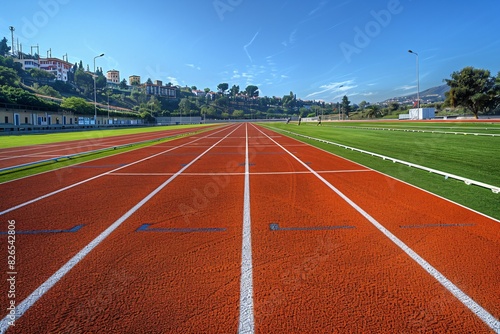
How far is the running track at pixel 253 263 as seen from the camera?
2516 millimetres

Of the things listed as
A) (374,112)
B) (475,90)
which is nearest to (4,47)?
(374,112)

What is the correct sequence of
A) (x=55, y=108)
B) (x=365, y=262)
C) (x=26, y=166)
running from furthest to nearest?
(x=55, y=108), (x=26, y=166), (x=365, y=262)

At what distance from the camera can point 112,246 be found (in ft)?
13.0

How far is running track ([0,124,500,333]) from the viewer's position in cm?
252

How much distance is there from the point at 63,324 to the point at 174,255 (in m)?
1.40

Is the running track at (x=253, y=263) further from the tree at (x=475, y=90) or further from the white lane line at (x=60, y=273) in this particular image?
the tree at (x=475, y=90)

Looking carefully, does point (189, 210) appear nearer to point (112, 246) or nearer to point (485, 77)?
point (112, 246)

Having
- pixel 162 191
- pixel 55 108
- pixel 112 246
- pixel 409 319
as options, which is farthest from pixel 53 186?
pixel 55 108

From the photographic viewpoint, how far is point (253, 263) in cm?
346

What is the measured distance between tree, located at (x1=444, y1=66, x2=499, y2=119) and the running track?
50591mm

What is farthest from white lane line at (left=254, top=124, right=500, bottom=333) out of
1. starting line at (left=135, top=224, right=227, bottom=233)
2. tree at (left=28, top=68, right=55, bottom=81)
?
tree at (left=28, top=68, right=55, bottom=81)

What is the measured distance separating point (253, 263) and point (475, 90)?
56.7 meters

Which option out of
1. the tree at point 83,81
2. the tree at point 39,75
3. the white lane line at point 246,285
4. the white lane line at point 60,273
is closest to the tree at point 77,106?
the tree at point 39,75

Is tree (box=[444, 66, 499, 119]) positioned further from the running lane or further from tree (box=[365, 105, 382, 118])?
the running lane
